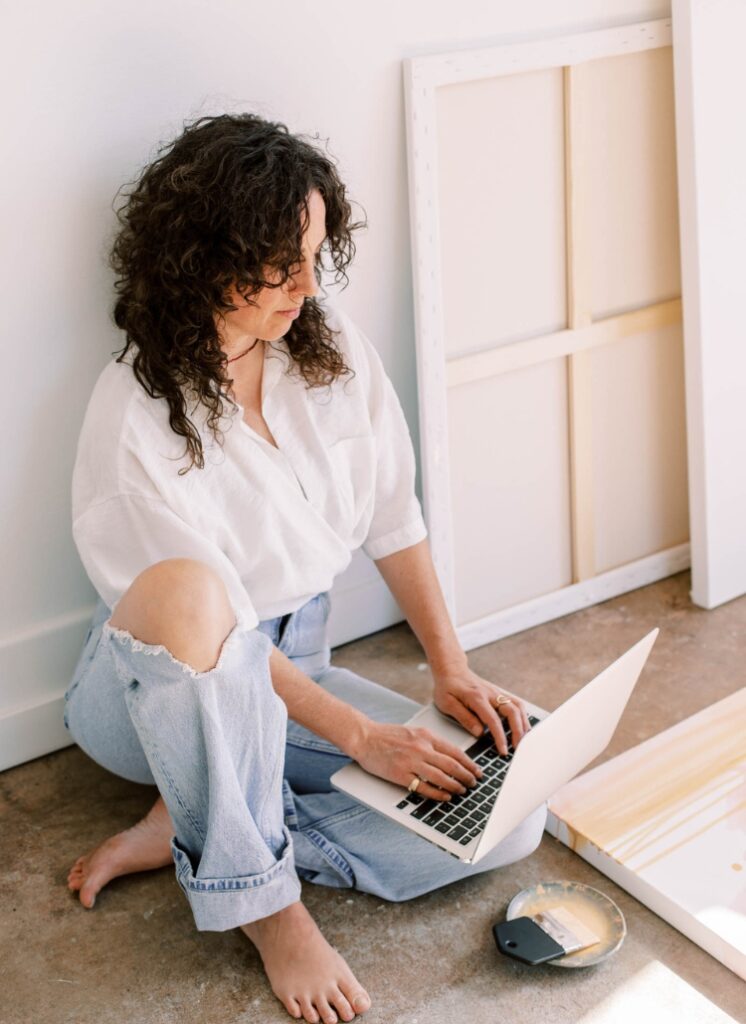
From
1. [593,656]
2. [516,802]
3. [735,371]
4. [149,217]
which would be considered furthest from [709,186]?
[516,802]

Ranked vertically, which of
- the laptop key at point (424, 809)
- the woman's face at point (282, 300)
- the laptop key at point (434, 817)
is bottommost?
the laptop key at point (434, 817)

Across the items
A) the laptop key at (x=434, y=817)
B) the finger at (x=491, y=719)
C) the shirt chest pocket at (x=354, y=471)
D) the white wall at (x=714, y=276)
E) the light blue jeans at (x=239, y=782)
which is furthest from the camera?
the white wall at (x=714, y=276)

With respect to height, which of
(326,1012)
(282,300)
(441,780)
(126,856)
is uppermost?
(282,300)

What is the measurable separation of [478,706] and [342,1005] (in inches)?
17.9

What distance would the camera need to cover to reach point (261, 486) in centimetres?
177

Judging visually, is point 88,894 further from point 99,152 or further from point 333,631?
point 99,152

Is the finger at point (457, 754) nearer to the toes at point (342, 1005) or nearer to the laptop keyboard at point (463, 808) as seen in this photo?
the laptop keyboard at point (463, 808)

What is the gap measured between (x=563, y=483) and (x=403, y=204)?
2.16 feet

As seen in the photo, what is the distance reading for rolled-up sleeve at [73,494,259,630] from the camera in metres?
1.66

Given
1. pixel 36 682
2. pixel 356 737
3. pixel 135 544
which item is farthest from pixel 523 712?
pixel 36 682

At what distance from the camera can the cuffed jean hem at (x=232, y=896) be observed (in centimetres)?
157

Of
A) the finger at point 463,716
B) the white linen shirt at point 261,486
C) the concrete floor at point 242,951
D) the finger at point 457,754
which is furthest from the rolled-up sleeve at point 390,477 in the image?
the concrete floor at point 242,951

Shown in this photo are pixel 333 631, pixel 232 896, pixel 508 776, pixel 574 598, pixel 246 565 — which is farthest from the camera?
pixel 574 598

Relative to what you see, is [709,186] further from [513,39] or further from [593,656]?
[593,656]
